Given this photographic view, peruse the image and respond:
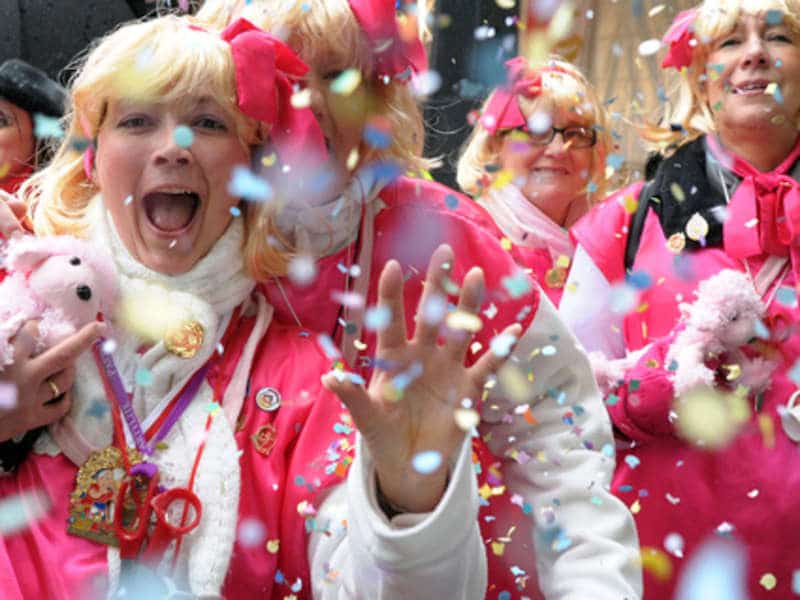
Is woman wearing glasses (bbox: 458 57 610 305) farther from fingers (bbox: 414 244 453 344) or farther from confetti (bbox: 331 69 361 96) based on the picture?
fingers (bbox: 414 244 453 344)

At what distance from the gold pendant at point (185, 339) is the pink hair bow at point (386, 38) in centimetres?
60

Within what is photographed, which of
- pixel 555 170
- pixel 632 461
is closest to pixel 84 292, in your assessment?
pixel 632 461

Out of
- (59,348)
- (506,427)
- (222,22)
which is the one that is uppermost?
(222,22)

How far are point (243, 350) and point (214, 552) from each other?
0.34 meters

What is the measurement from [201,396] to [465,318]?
1.73ft

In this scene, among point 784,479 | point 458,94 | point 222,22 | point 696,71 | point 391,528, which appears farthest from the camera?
point 458,94

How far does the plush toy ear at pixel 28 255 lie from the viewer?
1.82 metres

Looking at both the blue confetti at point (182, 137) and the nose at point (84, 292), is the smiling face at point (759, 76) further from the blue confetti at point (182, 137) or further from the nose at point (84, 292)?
the nose at point (84, 292)

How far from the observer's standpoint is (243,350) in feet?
6.36

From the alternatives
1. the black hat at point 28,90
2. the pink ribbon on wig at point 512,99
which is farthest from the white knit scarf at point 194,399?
the pink ribbon on wig at point 512,99

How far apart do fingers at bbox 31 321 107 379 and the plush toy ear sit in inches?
5.6

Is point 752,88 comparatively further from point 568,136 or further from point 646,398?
point 568,136

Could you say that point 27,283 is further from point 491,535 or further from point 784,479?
point 784,479

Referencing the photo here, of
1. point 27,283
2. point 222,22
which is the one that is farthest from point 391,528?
point 222,22
